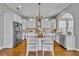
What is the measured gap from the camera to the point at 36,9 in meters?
6.64

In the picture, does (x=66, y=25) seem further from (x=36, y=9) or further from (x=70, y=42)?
(x=36, y=9)

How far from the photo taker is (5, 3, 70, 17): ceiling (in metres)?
6.32

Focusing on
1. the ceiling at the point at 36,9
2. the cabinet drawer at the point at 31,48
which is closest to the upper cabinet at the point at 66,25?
the ceiling at the point at 36,9

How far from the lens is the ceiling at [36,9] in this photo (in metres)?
6.32

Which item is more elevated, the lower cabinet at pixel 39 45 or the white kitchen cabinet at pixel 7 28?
the white kitchen cabinet at pixel 7 28

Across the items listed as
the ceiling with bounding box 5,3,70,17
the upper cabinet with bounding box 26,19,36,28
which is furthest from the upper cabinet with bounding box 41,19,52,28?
the upper cabinet with bounding box 26,19,36,28

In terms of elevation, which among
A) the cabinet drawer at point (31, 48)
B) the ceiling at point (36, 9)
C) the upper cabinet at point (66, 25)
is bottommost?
the cabinet drawer at point (31, 48)

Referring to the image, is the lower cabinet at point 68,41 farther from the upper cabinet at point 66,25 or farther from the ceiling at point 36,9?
the ceiling at point 36,9

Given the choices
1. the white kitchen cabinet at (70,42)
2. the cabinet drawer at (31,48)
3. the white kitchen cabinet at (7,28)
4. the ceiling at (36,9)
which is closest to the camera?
the cabinet drawer at (31,48)

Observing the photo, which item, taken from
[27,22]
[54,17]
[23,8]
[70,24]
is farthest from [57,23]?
[23,8]

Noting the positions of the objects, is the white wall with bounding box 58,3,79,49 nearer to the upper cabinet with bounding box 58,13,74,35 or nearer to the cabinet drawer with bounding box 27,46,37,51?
the upper cabinet with bounding box 58,13,74,35

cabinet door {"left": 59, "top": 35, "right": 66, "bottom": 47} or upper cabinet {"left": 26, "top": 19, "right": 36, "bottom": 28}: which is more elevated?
upper cabinet {"left": 26, "top": 19, "right": 36, "bottom": 28}

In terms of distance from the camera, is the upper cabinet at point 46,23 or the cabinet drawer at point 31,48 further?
the cabinet drawer at point 31,48

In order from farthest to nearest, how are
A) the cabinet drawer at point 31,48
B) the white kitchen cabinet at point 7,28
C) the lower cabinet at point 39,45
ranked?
the white kitchen cabinet at point 7,28
the cabinet drawer at point 31,48
the lower cabinet at point 39,45
